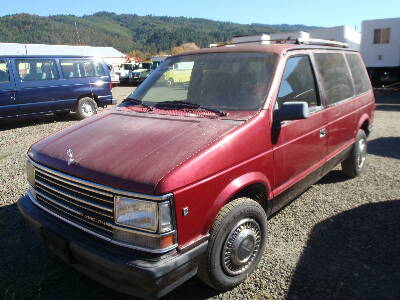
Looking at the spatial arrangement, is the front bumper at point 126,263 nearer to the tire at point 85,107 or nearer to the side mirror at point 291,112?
the side mirror at point 291,112

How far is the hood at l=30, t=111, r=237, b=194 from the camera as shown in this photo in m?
2.18

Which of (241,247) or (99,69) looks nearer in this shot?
(241,247)

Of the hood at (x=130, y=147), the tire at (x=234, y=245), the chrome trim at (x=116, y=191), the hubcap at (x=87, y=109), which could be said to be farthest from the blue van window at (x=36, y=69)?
the tire at (x=234, y=245)

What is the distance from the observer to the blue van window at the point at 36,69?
925 centimetres

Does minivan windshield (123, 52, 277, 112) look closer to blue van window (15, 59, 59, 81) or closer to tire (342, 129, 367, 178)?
tire (342, 129, 367, 178)

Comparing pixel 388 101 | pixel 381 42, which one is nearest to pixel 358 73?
pixel 388 101

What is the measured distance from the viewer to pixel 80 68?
10.6 metres

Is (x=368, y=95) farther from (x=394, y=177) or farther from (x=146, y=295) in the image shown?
(x=146, y=295)

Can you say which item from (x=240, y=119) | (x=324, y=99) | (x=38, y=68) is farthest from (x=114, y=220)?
(x=38, y=68)

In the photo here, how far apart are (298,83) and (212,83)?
855mm

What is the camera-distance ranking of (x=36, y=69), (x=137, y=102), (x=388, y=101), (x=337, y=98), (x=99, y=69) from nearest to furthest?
(x=137, y=102) → (x=337, y=98) → (x=36, y=69) → (x=99, y=69) → (x=388, y=101)

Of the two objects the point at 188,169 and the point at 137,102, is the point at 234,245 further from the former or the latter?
the point at 137,102

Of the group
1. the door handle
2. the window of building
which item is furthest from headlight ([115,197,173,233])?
the window of building

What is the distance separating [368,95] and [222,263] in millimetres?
3827
